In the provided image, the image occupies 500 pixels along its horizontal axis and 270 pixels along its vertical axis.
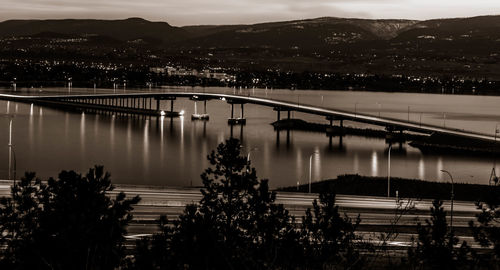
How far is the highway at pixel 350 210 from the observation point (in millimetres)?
11641

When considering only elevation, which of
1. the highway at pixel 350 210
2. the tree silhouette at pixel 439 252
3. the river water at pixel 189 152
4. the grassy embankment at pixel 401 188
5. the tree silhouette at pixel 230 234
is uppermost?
the tree silhouette at pixel 230 234

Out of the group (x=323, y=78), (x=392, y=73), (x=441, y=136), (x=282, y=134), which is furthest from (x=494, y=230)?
(x=392, y=73)

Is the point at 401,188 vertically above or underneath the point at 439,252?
underneath

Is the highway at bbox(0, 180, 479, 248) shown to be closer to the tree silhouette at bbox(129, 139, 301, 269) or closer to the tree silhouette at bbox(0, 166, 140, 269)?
the tree silhouette at bbox(129, 139, 301, 269)

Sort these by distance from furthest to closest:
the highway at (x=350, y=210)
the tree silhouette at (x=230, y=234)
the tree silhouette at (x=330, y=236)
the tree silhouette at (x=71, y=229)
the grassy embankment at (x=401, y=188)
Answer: the grassy embankment at (x=401, y=188) < the highway at (x=350, y=210) < the tree silhouette at (x=330, y=236) < the tree silhouette at (x=71, y=229) < the tree silhouette at (x=230, y=234)

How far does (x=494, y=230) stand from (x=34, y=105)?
66214 millimetres

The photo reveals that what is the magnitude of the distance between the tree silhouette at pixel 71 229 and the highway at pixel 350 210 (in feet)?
8.55

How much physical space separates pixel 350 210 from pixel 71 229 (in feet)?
27.0

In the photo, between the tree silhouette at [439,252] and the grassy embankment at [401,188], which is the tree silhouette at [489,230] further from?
the grassy embankment at [401,188]

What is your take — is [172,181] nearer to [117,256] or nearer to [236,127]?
[117,256]

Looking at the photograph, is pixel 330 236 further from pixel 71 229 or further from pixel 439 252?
pixel 71 229

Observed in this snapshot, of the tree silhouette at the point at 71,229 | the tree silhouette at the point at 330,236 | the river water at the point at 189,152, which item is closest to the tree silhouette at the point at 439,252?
the tree silhouette at the point at 330,236

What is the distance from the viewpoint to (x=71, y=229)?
6.94 m

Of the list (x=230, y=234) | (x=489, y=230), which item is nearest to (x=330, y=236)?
(x=230, y=234)
